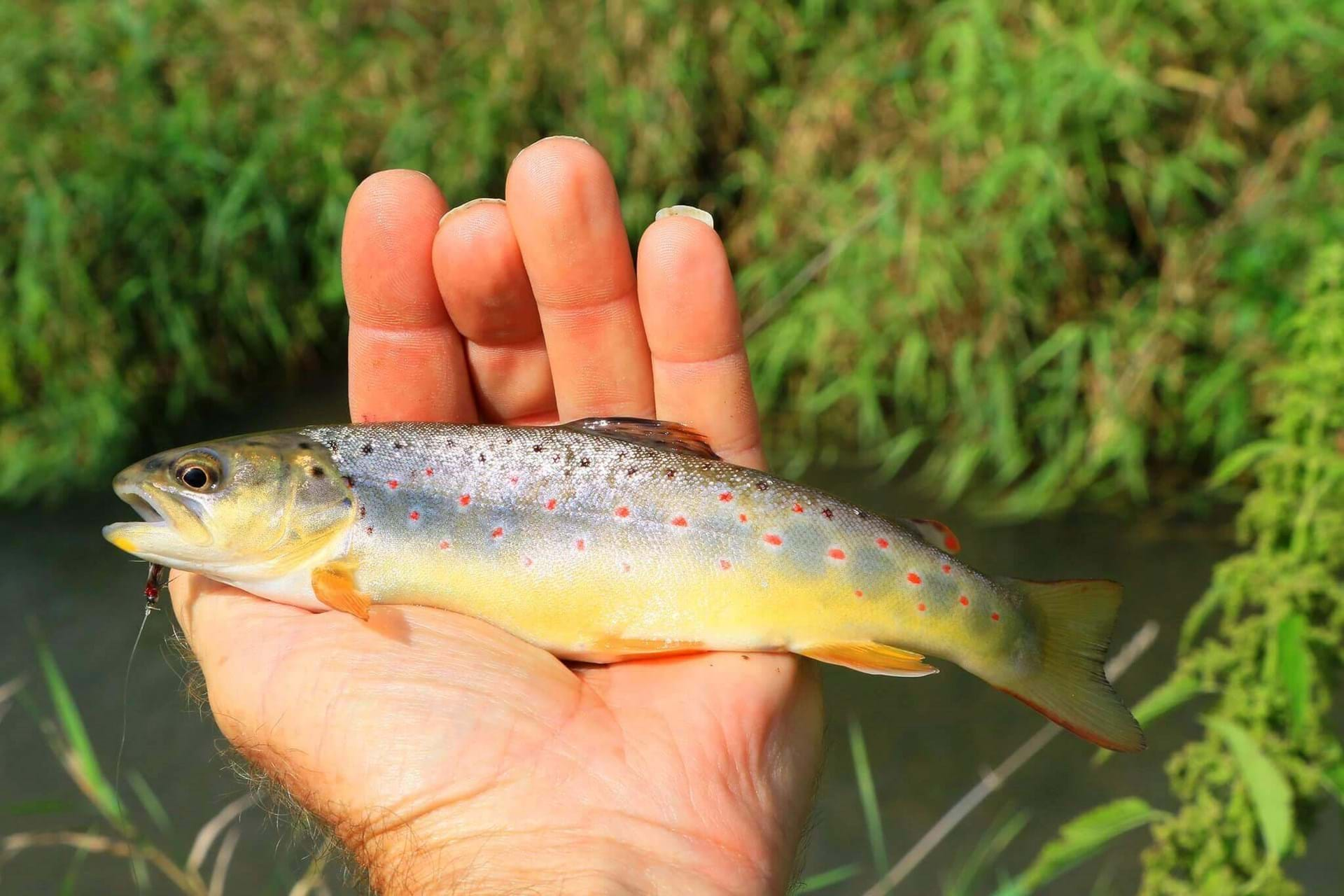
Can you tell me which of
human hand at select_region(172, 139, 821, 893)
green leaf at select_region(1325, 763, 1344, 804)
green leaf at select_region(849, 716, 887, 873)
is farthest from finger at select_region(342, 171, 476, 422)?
green leaf at select_region(1325, 763, 1344, 804)

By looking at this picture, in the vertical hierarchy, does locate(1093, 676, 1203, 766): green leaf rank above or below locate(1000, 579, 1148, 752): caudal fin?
Answer: below

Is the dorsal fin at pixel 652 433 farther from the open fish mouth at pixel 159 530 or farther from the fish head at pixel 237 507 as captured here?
the open fish mouth at pixel 159 530

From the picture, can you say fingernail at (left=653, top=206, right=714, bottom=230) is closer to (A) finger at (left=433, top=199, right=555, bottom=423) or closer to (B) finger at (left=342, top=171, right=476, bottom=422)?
(A) finger at (left=433, top=199, right=555, bottom=423)

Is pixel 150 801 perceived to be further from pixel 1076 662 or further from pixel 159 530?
pixel 1076 662

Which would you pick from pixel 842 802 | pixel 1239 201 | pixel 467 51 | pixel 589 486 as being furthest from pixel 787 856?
pixel 467 51

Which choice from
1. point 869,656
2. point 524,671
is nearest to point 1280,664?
point 869,656

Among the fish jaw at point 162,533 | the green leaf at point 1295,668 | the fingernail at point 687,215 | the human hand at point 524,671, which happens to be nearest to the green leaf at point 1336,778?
the green leaf at point 1295,668
